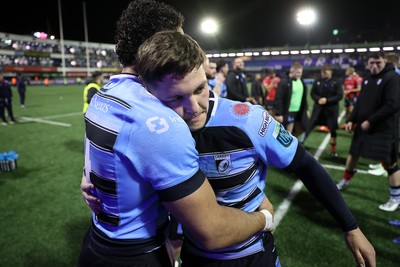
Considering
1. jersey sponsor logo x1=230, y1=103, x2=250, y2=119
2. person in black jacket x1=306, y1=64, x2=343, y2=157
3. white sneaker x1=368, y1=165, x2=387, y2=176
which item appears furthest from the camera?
person in black jacket x1=306, y1=64, x2=343, y2=157

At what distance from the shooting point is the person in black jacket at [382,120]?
4.31 m

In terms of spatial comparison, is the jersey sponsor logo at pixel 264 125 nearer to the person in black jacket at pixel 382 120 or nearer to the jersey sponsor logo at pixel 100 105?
the jersey sponsor logo at pixel 100 105

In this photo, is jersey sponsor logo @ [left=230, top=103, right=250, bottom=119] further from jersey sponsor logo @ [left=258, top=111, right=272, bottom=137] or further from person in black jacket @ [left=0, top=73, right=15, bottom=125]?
person in black jacket @ [left=0, top=73, right=15, bottom=125]

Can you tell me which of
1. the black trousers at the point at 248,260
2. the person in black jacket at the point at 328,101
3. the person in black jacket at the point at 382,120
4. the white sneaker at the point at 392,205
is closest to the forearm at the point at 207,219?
the black trousers at the point at 248,260

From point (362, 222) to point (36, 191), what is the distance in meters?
5.61

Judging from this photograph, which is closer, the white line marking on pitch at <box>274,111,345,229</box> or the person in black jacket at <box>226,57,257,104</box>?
the white line marking on pitch at <box>274,111,345,229</box>

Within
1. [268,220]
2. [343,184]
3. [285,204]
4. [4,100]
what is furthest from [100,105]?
[4,100]

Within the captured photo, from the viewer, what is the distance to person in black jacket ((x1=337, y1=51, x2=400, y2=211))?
431 cm

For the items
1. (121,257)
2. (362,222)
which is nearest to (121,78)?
(121,257)

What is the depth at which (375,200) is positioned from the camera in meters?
4.90

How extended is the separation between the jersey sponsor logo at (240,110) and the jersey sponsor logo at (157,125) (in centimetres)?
47

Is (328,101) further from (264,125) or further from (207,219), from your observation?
(207,219)

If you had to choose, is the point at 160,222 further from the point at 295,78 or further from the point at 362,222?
the point at 295,78

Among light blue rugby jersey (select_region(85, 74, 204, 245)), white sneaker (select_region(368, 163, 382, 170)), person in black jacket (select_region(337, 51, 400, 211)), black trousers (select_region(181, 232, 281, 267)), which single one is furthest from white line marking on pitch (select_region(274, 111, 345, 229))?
light blue rugby jersey (select_region(85, 74, 204, 245))
